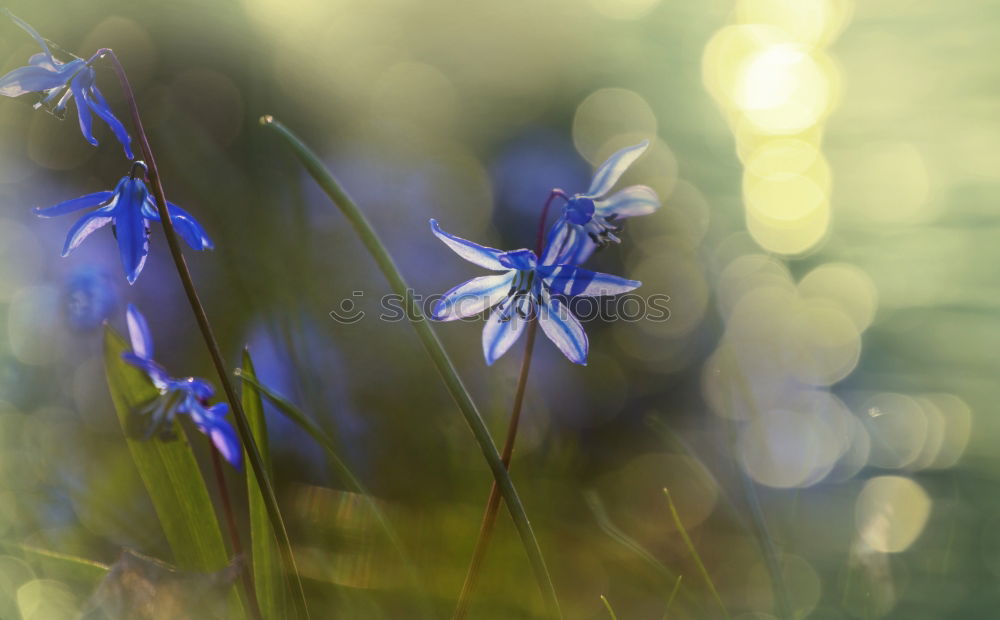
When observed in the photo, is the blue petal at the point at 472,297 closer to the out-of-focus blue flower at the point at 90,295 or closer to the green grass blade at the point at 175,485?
the green grass blade at the point at 175,485

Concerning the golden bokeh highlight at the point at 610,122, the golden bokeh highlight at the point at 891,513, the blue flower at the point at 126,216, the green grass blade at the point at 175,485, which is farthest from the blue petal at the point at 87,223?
the golden bokeh highlight at the point at 610,122

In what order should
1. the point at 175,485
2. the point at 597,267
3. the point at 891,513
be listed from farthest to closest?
1. the point at 597,267
2. the point at 891,513
3. the point at 175,485

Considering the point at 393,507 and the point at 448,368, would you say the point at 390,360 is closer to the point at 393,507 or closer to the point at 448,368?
the point at 393,507

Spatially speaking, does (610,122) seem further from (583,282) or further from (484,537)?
(484,537)

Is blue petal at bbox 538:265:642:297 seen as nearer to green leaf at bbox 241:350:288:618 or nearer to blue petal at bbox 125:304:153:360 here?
green leaf at bbox 241:350:288:618

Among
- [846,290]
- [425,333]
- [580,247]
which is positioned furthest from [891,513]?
[846,290]

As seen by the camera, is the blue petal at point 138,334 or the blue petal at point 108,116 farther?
the blue petal at point 138,334
